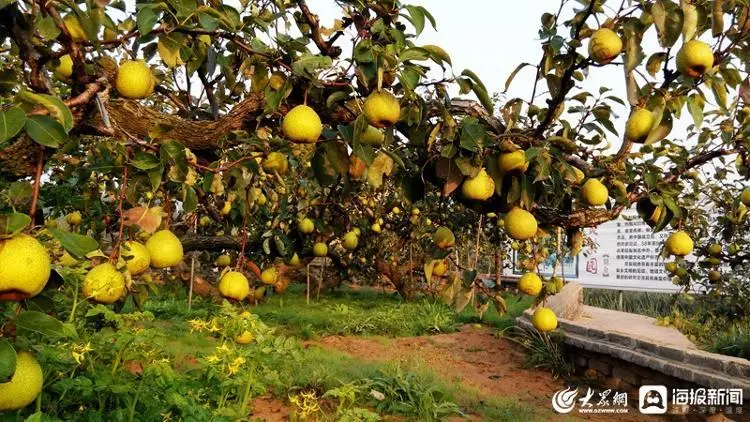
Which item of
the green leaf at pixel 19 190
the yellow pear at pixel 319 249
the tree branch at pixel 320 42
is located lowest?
the yellow pear at pixel 319 249

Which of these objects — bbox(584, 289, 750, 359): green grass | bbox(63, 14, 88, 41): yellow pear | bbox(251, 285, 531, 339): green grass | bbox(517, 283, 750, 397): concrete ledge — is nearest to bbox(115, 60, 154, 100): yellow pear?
bbox(63, 14, 88, 41): yellow pear

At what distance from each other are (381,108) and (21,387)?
3.28ft

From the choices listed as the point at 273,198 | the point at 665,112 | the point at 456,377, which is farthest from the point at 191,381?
the point at 456,377

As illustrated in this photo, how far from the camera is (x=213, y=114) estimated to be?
2.25 m

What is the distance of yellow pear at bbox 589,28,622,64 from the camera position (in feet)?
4.73

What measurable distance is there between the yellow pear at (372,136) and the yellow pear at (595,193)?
2.38 feet

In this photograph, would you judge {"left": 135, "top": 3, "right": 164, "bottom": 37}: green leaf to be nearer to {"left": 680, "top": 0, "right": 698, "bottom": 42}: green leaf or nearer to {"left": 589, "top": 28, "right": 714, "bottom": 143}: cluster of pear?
{"left": 589, "top": 28, "right": 714, "bottom": 143}: cluster of pear

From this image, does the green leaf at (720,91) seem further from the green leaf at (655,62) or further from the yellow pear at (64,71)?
the yellow pear at (64,71)

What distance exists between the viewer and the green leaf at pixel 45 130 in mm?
900

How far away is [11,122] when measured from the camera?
84cm

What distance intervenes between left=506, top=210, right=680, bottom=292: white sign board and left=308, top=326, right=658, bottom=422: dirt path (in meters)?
2.94

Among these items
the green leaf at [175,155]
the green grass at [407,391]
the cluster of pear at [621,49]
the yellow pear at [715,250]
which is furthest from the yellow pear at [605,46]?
the yellow pear at [715,250]

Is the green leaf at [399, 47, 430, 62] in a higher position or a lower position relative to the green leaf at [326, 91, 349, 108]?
higher

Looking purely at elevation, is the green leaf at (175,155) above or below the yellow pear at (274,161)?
below
